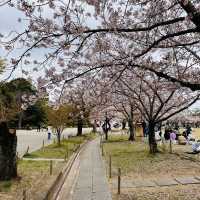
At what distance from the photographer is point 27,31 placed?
32.0ft

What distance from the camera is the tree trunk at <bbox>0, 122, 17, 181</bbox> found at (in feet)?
51.4

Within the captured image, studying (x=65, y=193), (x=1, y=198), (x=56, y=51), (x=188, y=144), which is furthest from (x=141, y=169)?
(x=188, y=144)

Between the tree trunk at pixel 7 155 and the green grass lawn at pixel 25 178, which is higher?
the tree trunk at pixel 7 155

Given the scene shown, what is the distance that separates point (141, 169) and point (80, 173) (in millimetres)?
2846

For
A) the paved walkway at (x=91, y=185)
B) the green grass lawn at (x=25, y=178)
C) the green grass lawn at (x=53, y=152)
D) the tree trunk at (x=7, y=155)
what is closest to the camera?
the paved walkway at (x=91, y=185)

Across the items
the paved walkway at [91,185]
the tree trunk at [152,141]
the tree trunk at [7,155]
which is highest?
the tree trunk at [152,141]

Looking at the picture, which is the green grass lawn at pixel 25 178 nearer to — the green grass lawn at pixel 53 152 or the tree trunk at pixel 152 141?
the green grass lawn at pixel 53 152

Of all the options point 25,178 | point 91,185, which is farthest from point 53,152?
point 91,185

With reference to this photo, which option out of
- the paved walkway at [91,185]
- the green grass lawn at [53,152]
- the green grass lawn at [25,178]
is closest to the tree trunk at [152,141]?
the green grass lawn at [53,152]

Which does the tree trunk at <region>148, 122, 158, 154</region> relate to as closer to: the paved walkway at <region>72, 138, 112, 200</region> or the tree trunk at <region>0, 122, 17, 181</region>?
the paved walkway at <region>72, 138, 112, 200</region>

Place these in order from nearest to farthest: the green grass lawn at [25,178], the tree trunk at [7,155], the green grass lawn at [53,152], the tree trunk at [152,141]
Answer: the green grass lawn at [25,178] → the tree trunk at [7,155] → the green grass lawn at [53,152] → the tree trunk at [152,141]

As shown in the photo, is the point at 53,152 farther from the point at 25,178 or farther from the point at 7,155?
the point at 7,155

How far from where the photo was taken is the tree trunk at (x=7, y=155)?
1567 centimetres

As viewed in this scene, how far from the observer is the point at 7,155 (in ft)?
51.9
